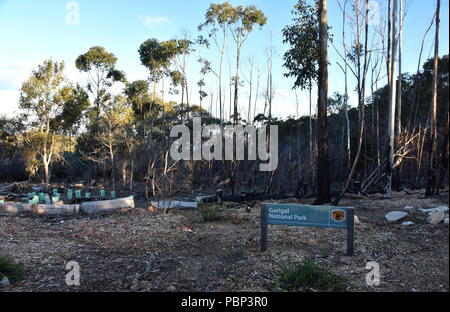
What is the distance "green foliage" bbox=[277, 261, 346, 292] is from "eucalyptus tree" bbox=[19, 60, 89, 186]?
18.9 meters

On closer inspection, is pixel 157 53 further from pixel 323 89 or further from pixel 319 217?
pixel 319 217

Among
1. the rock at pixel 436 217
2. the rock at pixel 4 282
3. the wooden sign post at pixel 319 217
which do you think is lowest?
the rock at pixel 4 282

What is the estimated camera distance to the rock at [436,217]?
6902mm

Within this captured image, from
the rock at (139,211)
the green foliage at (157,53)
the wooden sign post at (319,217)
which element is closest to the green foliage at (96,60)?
the green foliage at (157,53)

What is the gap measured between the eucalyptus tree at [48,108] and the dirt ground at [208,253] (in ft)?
42.0

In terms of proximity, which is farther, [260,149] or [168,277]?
[260,149]

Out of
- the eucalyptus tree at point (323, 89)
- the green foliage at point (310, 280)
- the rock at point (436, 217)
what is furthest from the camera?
the eucalyptus tree at point (323, 89)

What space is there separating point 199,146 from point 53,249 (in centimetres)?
1883

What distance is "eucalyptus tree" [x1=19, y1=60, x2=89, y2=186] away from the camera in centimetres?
2014

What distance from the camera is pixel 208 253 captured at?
20.0ft

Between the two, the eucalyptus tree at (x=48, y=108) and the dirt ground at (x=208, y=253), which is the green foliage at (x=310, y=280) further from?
the eucalyptus tree at (x=48, y=108)
